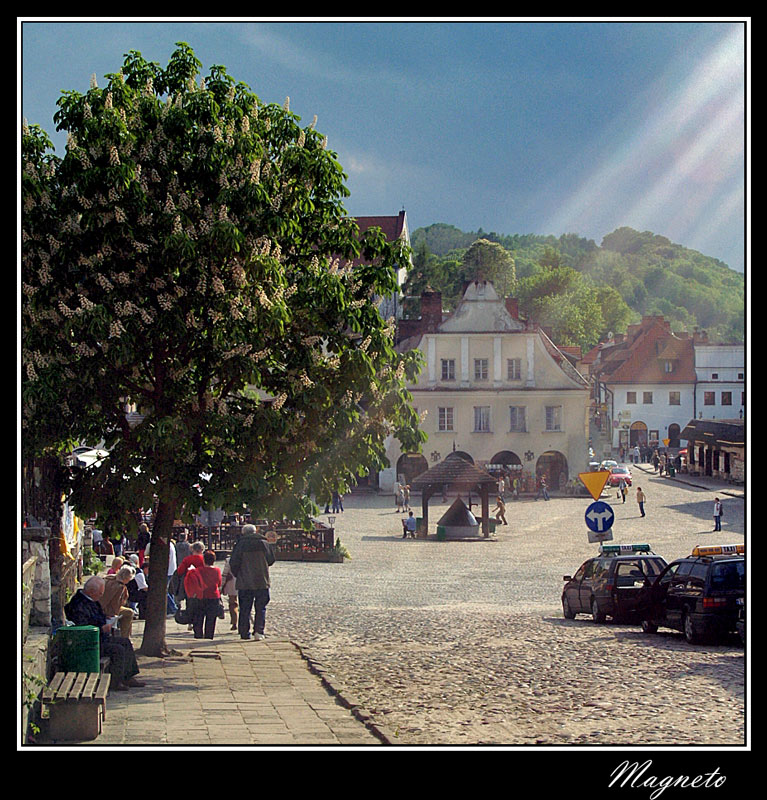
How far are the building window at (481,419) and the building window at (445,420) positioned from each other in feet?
4.81

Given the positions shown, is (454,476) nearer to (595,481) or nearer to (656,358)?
(595,481)

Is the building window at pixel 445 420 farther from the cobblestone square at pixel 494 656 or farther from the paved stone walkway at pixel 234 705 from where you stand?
the paved stone walkway at pixel 234 705

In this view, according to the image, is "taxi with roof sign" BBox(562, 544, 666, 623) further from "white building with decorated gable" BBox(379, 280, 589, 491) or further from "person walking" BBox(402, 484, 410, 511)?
"white building with decorated gable" BBox(379, 280, 589, 491)

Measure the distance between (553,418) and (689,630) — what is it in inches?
1937

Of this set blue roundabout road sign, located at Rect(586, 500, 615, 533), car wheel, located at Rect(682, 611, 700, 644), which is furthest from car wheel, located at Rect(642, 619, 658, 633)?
blue roundabout road sign, located at Rect(586, 500, 615, 533)

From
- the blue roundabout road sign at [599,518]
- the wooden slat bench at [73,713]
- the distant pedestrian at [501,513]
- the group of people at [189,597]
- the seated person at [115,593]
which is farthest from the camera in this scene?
the distant pedestrian at [501,513]

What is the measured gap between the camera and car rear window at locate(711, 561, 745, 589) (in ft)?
56.1

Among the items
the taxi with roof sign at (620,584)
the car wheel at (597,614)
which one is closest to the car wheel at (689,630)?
the taxi with roof sign at (620,584)

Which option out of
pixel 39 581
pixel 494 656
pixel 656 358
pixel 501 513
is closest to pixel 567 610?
pixel 494 656

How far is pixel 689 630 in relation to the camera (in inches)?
692

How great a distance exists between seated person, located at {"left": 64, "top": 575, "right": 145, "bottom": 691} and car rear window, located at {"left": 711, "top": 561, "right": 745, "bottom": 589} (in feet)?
28.6

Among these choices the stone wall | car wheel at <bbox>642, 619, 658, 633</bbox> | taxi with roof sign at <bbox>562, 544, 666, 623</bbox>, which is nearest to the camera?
the stone wall

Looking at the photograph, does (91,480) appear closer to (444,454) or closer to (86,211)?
(86,211)

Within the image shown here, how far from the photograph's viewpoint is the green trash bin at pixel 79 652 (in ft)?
37.0
